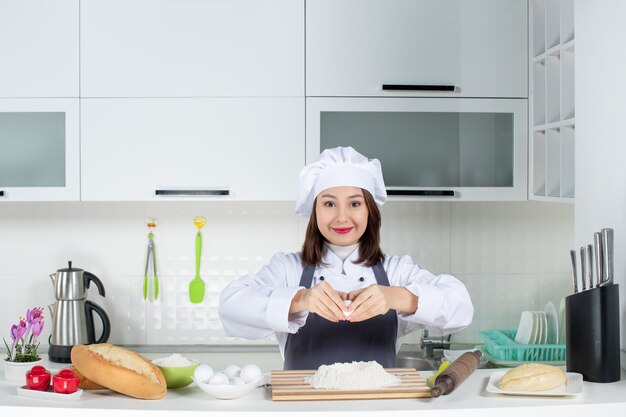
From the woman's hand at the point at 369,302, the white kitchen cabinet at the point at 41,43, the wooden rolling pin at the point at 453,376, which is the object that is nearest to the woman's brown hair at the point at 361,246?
the woman's hand at the point at 369,302

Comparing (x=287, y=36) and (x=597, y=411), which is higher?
(x=287, y=36)

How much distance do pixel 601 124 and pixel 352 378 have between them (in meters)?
0.86

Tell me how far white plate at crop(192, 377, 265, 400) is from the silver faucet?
152cm

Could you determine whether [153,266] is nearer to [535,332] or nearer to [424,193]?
[424,193]

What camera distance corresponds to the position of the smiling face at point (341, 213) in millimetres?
1892

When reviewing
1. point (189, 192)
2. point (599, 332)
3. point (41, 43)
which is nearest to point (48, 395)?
point (599, 332)

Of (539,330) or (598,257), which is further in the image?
(539,330)

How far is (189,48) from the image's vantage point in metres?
2.52

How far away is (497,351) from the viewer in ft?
8.34

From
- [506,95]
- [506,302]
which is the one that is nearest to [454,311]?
[506,95]

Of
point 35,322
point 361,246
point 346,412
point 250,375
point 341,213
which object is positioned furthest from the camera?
point 361,246

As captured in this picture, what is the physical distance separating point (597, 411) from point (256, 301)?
73 cm

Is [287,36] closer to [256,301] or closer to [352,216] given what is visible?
[352,216]

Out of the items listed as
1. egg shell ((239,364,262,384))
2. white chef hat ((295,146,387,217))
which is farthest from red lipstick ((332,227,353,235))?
egg shell ((239,364,262,384))
